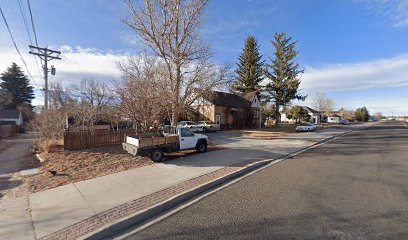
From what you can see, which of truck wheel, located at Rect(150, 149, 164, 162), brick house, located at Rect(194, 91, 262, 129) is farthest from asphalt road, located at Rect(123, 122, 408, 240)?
brick house, located at Rect(194, 91, 262, 129)

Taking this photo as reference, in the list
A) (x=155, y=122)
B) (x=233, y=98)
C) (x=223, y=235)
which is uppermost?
(x=233, y=98)

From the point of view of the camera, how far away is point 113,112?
14.6 metres

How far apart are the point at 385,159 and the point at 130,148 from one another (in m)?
11.4

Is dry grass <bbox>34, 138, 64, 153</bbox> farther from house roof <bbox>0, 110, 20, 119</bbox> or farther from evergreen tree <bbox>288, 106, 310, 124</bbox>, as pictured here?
house roof <bbox>0, 110, 20, 119</bbox>

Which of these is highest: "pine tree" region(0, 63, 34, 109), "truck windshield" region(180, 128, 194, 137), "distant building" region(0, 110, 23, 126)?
"pine tree" region(0, 63, 34, 109)

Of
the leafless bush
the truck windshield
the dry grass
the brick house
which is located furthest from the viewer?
the brick house

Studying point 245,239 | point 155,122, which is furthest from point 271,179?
point 155,122

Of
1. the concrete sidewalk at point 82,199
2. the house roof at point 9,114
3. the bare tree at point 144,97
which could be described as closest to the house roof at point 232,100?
the bare tree at point 144,97

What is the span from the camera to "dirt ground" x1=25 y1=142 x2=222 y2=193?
684 centimetres

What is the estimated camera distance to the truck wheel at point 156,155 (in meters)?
9.07

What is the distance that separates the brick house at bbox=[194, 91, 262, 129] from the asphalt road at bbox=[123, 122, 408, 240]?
74.4ft

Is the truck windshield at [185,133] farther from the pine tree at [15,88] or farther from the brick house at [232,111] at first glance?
the pine tree at [15,88]

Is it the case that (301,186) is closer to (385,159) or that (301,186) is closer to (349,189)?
(349,189)

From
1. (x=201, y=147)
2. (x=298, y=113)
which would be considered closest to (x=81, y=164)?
(x=201, y=147)
